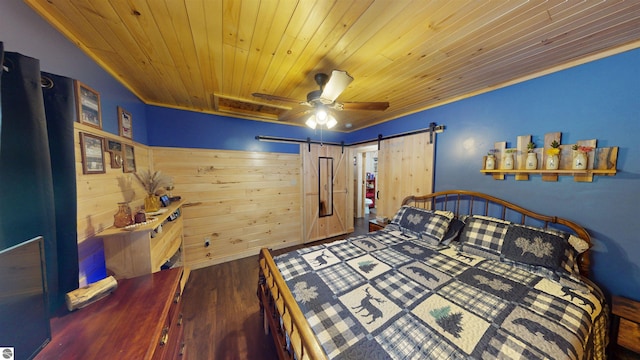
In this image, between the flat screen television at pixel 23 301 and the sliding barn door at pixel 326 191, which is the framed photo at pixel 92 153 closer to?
the flat screen television at pixel 23 301

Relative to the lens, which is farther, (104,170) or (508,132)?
(508,132)

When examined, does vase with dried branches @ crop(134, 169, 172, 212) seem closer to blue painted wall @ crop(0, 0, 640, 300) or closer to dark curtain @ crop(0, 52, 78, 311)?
blue painted wall @ crop(0, 0, 640, 300)

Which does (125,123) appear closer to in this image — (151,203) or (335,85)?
(151,203)

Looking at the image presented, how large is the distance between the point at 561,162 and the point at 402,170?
167cm

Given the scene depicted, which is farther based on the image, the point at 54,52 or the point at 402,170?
the point at 402,170

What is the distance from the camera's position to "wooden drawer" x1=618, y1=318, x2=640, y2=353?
1301mm

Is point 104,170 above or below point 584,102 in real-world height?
below

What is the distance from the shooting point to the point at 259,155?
341cm

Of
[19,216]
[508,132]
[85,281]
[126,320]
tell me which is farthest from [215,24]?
[508,132]

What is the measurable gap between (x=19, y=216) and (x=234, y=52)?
62.4 inches

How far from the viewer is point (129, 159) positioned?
200 centimetres

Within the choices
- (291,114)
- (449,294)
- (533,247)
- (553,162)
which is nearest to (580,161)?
(553,162)

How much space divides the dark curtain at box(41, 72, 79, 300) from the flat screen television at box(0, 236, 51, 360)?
48 centimetres

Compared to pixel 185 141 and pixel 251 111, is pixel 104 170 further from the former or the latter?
pixel 251 111
